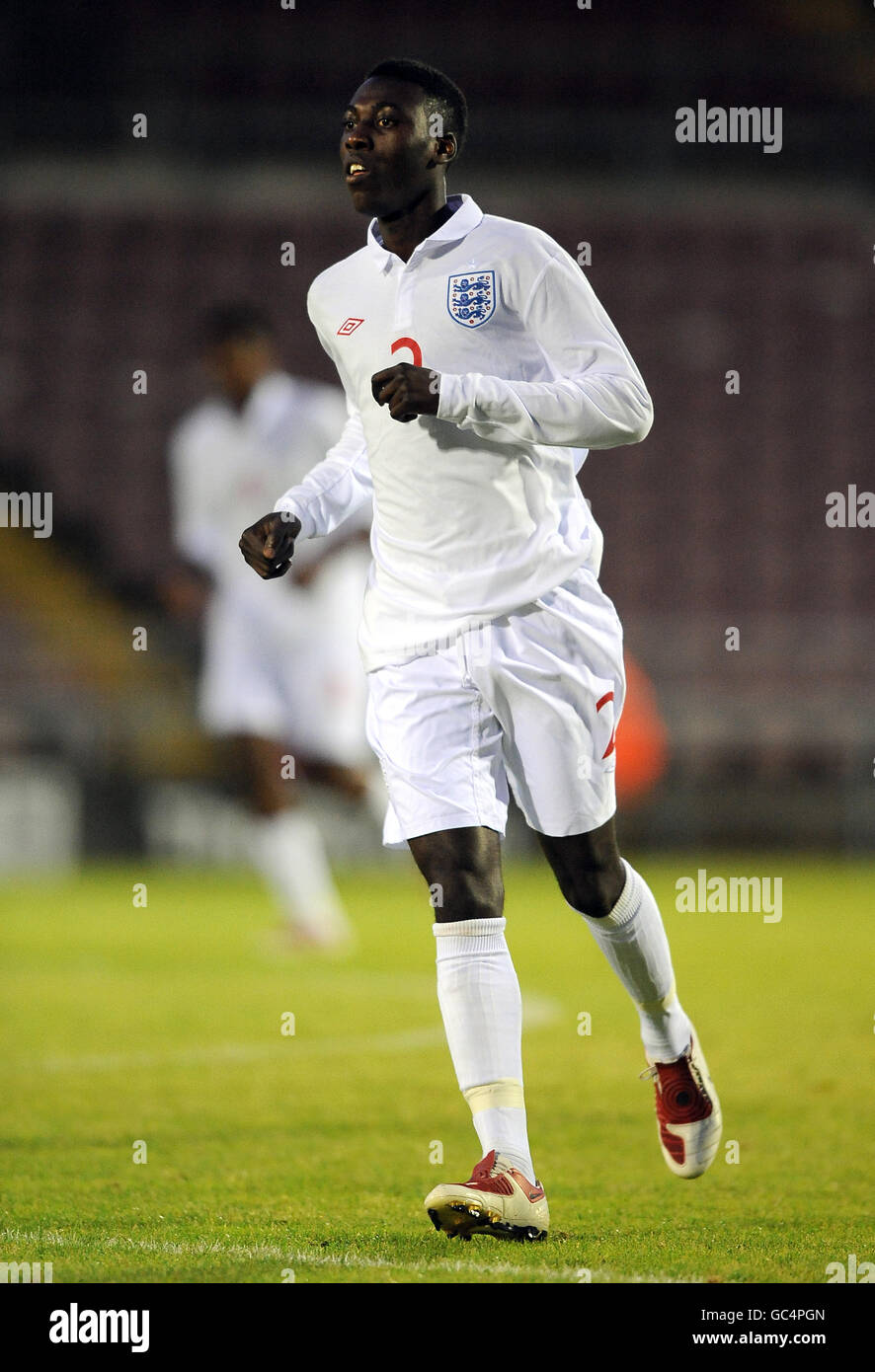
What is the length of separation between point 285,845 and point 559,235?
43.7 feet

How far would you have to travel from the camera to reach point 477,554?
11.7ft

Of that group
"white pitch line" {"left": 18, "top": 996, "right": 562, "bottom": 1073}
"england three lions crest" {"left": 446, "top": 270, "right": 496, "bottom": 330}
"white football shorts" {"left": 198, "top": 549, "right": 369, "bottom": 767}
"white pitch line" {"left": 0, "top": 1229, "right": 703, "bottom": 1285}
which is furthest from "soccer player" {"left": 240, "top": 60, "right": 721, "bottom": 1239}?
"white football shorts" {"left": 198, "top": 549, "right": 369, "bottom": 767}

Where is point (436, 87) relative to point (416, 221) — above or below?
above

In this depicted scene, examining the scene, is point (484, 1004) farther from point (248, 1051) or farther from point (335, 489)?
point (248, 1051)

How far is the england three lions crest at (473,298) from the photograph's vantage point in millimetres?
3496

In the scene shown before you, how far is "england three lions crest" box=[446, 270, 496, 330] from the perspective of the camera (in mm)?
3496

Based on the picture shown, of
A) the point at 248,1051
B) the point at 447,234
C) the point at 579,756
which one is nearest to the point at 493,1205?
the point at 579,756

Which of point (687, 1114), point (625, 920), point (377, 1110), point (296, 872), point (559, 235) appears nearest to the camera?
point (625, 920)

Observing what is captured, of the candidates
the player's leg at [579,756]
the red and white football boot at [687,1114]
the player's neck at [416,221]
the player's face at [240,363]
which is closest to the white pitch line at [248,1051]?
the red and white football boot at [687,1114]

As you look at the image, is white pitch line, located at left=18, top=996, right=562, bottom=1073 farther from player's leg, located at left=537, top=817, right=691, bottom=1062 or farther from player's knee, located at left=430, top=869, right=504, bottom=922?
player's knee, located at left=430, top=869, right=504, bottom=922

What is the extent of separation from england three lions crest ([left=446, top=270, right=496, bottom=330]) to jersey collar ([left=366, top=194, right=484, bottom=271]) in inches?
4.3

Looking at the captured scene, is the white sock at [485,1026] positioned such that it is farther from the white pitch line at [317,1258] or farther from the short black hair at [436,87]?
the short black hair at [436,87]

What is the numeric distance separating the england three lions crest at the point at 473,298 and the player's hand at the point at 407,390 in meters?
0.30
